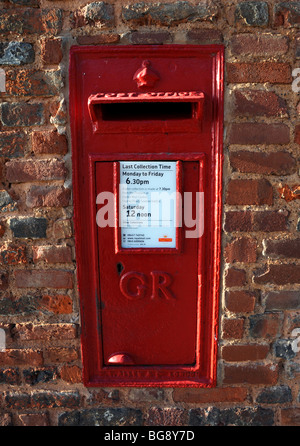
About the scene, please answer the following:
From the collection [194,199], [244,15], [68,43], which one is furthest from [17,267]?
[244,15]

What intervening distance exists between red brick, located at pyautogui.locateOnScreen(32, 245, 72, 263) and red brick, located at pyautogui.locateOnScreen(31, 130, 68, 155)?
38 centimetres

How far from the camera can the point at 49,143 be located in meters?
1.34

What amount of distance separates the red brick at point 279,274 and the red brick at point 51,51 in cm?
113

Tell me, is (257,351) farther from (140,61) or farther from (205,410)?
(140,61)

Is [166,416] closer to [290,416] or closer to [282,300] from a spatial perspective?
[290,416]

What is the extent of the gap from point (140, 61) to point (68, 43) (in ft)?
0.91

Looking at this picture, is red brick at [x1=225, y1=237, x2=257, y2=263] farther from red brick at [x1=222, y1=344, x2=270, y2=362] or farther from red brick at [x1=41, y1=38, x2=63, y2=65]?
red brick at [x1=41, y1=38, x2=63, y2=65]

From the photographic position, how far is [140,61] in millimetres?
1290

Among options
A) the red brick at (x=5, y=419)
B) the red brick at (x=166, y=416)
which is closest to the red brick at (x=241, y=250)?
the red brick at (x=166, y=416)

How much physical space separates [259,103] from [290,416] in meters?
1.32

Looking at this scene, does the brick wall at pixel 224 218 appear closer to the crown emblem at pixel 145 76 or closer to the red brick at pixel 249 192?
the red brick at pixel 249 192

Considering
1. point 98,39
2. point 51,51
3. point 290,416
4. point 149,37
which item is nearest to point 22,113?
point 51,51

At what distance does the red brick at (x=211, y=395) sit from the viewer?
4.91 feet

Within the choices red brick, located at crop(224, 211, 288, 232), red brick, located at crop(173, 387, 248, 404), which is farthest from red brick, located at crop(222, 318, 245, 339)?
red brick, located at crop(224, 211, 288, 232)
